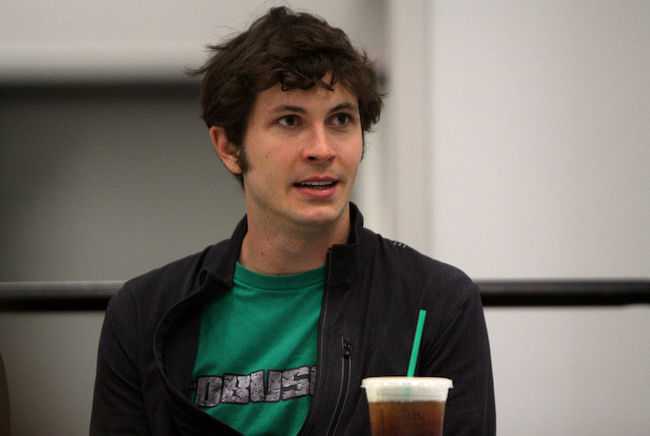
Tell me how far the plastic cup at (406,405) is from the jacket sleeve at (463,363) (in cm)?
36

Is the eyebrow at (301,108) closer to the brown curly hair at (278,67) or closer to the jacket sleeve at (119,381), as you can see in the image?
the brown curly hair at (278,67)

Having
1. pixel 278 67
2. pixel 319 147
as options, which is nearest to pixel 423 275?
pixel 319 147

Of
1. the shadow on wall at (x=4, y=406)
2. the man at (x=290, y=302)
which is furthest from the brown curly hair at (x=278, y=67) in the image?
the shadow on wall at (x=4, y=406)

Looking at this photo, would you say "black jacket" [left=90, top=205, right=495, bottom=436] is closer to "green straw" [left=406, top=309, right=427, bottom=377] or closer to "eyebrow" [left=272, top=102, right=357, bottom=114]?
"green straw" [left=406, top=309, right=427, bottom=377]

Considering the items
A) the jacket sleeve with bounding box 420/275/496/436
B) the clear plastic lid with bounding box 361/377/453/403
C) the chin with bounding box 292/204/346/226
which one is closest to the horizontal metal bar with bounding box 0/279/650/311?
the jacket sleeve with bounding box 420/275/496/436

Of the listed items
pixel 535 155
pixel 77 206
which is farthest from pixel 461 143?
pixel 77 206

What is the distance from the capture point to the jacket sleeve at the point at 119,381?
153 cm

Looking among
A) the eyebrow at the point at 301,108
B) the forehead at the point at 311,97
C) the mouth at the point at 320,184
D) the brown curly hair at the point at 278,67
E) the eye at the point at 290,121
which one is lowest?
the mouth at the point at 320,184

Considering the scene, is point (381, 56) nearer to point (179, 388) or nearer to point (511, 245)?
point (511, 245)

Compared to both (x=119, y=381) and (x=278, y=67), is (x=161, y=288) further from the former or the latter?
(x=278, y=67)

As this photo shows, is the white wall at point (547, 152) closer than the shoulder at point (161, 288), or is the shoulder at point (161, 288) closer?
the shoulder at point (161, 288)

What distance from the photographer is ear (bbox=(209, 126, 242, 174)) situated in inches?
65.4

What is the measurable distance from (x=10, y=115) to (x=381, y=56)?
4.01 ft

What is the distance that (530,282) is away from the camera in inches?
76.4
